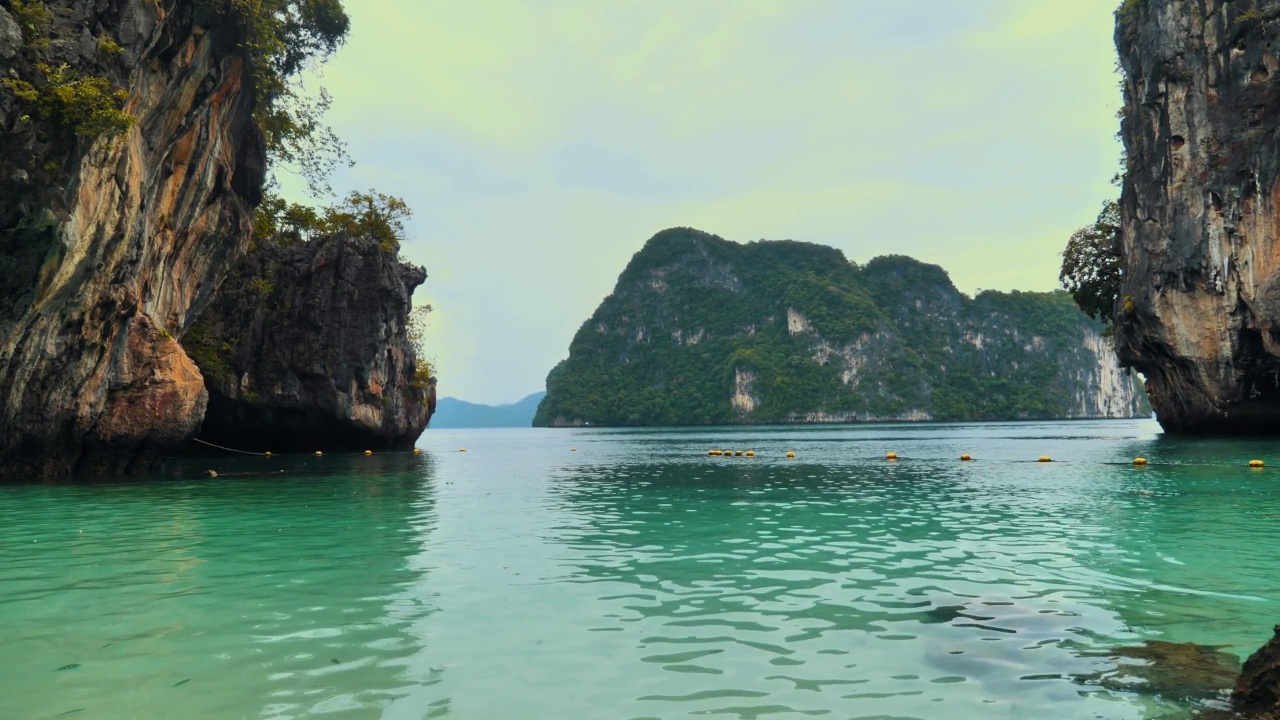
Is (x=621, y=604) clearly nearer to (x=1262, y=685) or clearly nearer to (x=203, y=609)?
(x=203, y=609)

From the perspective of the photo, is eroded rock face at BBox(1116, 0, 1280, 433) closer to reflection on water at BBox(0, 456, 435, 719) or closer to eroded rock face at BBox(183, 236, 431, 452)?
reflection on water at BBox(0, 456, 435, 719)

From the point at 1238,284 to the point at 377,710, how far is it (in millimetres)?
44670

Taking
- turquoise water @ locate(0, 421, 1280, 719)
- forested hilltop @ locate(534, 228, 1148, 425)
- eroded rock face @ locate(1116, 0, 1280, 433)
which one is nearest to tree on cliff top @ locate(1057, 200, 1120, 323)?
eroded rock face @ locate(1116, 0, 1280, 433)

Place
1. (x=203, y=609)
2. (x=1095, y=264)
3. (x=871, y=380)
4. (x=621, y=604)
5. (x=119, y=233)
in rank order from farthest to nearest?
(x=871, y=380) < (x=1095, y=264) < (x=119, y=233) < (x=621, y=604) < (x=203, y=609)

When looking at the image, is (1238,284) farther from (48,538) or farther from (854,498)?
(48,538)

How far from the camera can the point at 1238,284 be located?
38.1 m

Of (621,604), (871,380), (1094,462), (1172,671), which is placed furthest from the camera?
(871,380)

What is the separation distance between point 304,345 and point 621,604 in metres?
39.9

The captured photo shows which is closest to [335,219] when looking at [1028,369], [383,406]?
[383,406]

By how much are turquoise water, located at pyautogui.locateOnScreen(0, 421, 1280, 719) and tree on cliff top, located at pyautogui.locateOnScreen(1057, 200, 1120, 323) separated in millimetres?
39443

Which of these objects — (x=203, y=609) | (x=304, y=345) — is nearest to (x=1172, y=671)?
(x=203, y=609)

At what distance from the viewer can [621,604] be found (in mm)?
8477

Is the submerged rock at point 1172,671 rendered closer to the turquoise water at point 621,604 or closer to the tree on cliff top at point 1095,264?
the turquoise water at point 621,604

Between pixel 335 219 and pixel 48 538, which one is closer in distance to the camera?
pixel 48 538
